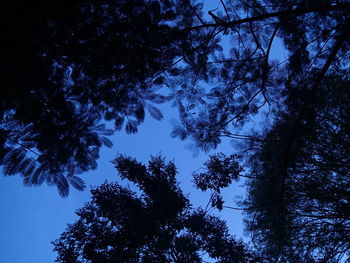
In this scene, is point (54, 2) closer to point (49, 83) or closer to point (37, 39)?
point (37, 39)

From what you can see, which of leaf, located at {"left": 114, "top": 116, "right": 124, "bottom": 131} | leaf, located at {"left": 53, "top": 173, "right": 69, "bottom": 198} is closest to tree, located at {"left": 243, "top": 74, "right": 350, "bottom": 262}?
leaf, located at {"left": 114, "top": 116, "right": 124, "bottom": 131}

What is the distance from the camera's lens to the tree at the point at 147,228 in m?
5.83

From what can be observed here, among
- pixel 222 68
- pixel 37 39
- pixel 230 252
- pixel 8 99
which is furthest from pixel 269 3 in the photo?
pixel 230 252

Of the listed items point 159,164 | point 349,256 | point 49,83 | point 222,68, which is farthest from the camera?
point 159,164

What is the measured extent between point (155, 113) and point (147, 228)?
13.1 feet

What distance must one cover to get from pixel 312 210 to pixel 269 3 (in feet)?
16.2

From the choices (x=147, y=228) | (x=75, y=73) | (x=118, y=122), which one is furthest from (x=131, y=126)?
(x=147, y=228)

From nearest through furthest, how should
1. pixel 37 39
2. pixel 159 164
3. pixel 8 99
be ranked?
pixel 8 99 → pixel 37 39 → pixel 159 164

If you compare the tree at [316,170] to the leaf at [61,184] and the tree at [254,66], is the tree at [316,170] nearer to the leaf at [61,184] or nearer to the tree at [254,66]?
the tree at [254,66]

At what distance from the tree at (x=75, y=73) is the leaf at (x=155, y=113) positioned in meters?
0.02

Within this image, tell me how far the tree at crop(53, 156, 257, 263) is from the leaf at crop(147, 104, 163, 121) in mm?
3547

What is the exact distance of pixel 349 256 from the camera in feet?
15.6

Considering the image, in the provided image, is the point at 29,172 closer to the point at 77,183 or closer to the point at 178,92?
the point at 77,183

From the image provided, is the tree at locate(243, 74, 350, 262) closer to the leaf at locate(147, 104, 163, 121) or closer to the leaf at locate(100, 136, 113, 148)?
the leaf at locate(147, 104, 163, 121)
